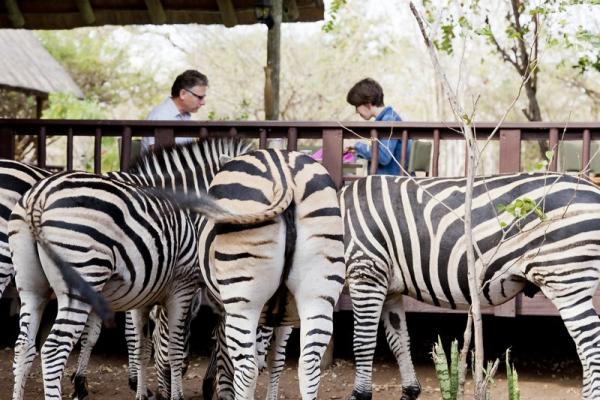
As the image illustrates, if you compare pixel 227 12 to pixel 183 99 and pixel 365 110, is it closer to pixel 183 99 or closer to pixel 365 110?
pixel 183 99

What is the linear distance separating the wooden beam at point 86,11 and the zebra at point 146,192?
4.98m

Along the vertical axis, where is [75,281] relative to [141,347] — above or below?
above

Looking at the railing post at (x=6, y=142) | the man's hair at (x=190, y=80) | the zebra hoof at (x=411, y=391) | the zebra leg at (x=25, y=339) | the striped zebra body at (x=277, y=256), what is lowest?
the zebra hoof at (x=411, y=391)

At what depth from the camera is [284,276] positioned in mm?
4742

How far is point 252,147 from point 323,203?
175cm

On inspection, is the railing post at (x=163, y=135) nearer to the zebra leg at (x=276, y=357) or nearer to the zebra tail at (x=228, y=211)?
the zebra leg at (x=276, y=357)

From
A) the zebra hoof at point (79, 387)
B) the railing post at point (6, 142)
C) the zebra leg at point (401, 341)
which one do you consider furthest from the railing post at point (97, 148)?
the zebra leg at point (401, 341)

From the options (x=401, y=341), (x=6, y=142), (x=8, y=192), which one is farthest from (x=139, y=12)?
(x=401, y=341)

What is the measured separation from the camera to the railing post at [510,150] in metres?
7.27

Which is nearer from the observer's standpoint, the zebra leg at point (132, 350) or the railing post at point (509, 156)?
the zebra leg at point (132, 350)

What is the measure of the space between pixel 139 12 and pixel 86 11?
1.96 ft

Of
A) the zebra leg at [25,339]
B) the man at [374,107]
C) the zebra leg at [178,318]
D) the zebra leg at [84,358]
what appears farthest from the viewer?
the man at [374,107]

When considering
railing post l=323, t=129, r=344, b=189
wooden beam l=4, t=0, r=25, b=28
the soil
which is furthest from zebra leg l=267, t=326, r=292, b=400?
wooden beam l=4, t=0, r=25, b=28

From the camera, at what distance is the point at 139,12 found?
37.0ft
